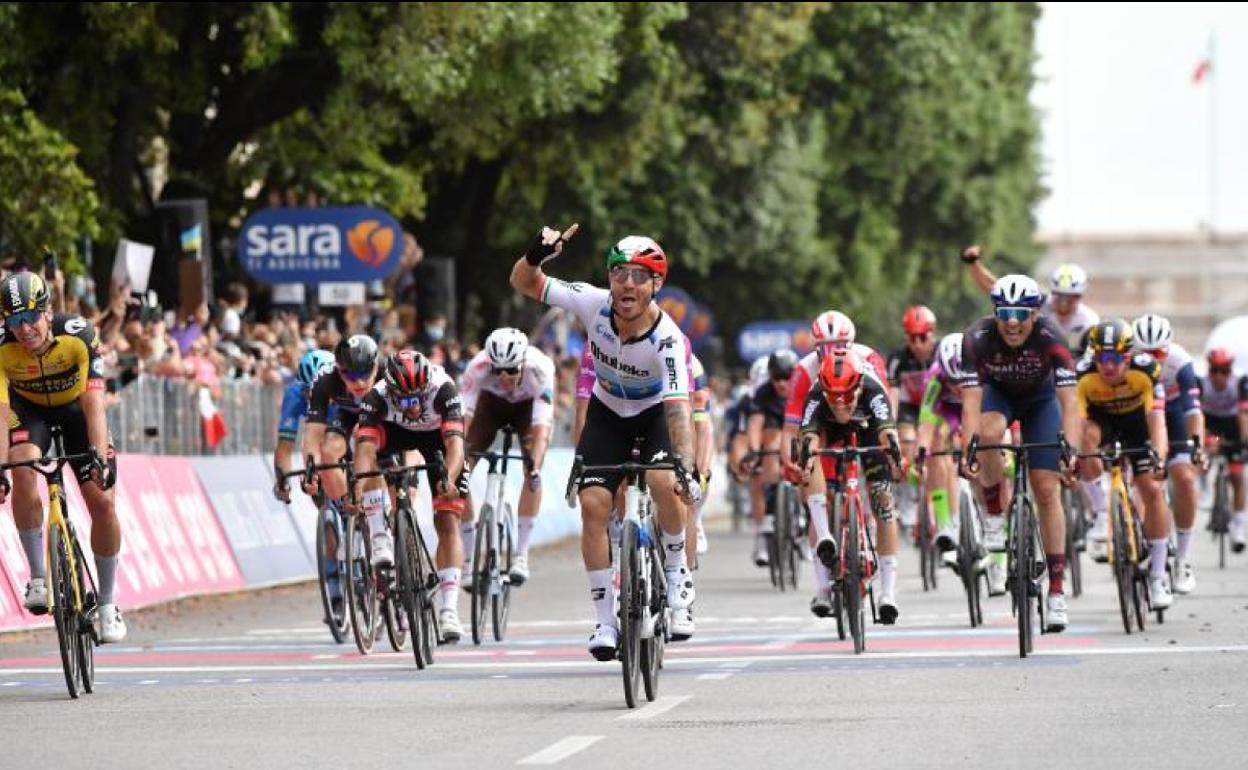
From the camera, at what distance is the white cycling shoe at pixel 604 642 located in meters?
13.8

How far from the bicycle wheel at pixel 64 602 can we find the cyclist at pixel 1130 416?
6.82 metres

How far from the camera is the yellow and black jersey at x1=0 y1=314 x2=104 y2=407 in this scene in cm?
1546

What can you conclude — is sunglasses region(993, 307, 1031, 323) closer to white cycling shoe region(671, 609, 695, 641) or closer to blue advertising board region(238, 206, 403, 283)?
white cycling shoe region(671, 609, 695, 641)

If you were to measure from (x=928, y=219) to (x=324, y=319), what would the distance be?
121 ft

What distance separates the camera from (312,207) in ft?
112

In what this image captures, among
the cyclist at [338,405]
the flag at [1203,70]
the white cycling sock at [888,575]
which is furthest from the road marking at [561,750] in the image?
the flag at [1203,70]

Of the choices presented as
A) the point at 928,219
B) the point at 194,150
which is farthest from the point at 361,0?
the point at 928,219

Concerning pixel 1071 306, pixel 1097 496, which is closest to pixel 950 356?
pixel 1071 306

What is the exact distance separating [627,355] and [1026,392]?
13.7ft

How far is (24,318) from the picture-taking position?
49.5 feet

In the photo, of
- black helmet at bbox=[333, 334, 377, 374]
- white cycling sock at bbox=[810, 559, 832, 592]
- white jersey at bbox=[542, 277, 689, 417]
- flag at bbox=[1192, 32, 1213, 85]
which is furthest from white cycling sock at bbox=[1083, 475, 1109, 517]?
flag at bbox=[1192, 32, 1213, 85]

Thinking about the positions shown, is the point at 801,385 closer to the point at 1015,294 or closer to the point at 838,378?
the point at 838,378

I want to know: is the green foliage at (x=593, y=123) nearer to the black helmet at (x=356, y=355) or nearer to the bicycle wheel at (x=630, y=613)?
the black helmet at (x=356, y=355)

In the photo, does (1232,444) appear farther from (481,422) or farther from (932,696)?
(932,696)
